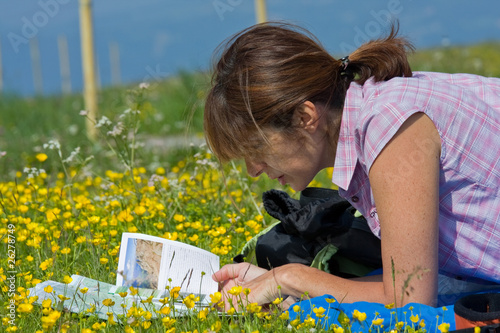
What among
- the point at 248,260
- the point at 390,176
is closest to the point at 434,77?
the point at 390,176

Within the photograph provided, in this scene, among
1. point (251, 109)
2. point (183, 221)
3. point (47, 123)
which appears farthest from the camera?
point (47, 123)

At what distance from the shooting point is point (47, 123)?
883 cm

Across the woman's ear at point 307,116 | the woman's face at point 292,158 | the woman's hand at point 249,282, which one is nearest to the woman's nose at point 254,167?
the woman's face at point 292,158

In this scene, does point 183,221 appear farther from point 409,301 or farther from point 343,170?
point 409,301

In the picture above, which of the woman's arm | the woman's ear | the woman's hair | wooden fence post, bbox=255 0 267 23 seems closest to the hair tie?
the woman's hair

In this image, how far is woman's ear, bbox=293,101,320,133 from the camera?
80.7 inches

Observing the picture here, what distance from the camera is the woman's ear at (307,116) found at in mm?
2049

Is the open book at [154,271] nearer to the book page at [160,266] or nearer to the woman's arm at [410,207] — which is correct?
the book page at [160,266]

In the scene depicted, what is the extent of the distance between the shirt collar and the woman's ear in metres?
0.09

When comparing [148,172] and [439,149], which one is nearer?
[439,149]

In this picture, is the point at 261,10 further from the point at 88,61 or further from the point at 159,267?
the point at 159,267

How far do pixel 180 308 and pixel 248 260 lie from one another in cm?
67

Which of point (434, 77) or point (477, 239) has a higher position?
point (434, 77)

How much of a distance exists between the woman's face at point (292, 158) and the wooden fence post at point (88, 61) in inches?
189
